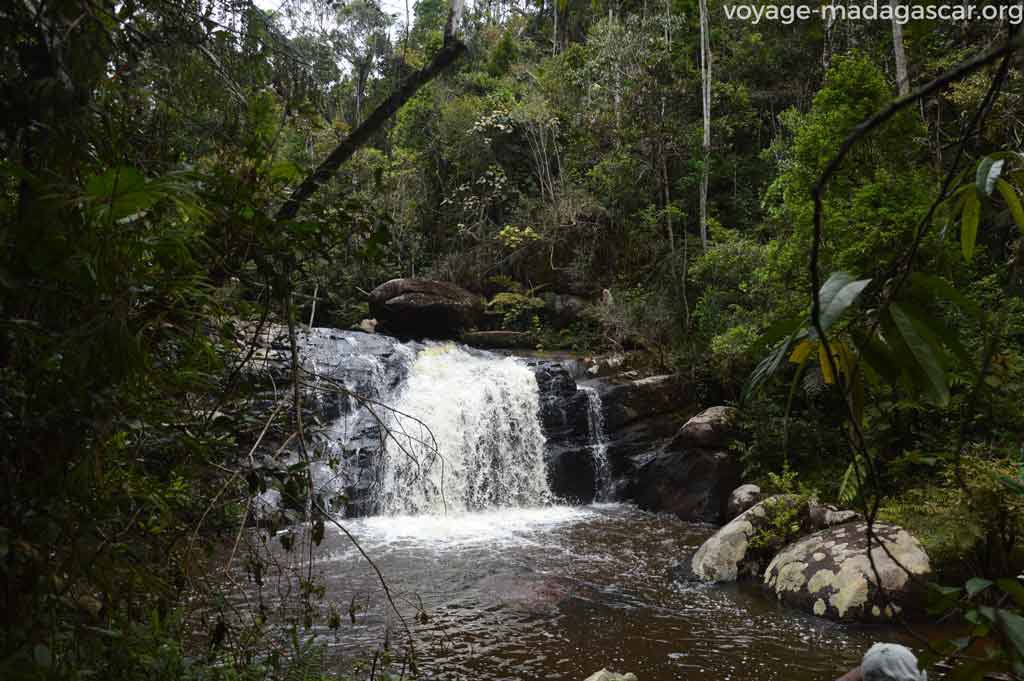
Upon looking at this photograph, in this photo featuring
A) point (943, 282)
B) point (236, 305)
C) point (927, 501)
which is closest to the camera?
point (943, 282)

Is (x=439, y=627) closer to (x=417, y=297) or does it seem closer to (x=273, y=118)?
(x=273, y=118)

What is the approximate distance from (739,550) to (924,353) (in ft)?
23.8

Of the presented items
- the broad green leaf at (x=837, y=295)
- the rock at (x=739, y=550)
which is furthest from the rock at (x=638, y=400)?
the broad green leaf at (x=837, y=295)

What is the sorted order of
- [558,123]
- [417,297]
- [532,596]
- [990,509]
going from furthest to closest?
[558,123], [417,297], [532,596], [990,509]

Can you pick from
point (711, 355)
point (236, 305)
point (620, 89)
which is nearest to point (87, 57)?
point (236, 305)

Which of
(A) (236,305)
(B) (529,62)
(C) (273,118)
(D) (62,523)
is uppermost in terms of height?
(B) (529,62)

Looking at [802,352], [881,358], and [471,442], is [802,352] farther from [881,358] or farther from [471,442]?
[471,442]

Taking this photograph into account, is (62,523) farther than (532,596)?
No

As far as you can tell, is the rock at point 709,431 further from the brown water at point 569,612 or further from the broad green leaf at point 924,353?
the broad green leaf at point 924,353

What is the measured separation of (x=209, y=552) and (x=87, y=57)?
5.56 ft

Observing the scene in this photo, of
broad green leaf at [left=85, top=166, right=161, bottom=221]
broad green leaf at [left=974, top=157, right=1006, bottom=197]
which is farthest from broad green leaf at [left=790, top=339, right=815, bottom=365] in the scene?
broad green leaf at [left=85, top=166, right=161, bottom=221]

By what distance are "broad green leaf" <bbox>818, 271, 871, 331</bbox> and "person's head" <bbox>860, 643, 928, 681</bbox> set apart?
242 centimetres

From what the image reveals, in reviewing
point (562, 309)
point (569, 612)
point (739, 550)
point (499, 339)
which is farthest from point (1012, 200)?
point (562, 309)

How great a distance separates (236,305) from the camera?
7.05 feet
